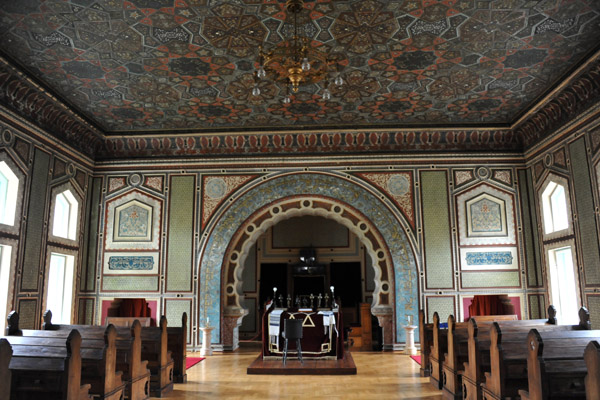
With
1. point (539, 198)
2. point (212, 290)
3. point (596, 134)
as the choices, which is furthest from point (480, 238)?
point (212, 290)

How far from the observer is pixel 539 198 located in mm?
10438

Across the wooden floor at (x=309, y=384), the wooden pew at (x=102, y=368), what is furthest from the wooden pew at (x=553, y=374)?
the wooden pew at (x=102, y=368)

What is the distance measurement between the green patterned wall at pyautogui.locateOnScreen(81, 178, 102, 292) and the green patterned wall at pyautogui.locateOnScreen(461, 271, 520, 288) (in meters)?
8.43

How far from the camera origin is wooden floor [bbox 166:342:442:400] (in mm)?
6543

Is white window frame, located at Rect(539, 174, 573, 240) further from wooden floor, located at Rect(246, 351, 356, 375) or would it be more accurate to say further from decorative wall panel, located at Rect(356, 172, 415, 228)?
wooden floor, located at Rect(246, 351, 356, 375)

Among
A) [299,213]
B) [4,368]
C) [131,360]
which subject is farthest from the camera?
[299,213]

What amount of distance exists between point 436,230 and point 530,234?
6.76ft

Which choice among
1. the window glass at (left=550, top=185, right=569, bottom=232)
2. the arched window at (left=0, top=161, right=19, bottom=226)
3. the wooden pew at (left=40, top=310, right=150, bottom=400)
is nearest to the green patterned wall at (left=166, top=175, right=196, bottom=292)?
the arched window at (left=0, top=161, right=19, bottom=226)

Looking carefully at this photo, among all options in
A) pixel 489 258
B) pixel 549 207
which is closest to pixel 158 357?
pixel 489 258

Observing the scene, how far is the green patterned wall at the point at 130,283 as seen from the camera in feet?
36.0

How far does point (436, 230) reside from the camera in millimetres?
10953

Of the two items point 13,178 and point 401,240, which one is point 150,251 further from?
point 401,240

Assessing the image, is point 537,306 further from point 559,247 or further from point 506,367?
point 506,367

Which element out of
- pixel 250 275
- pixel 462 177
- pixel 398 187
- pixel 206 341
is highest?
pixel 462 177
